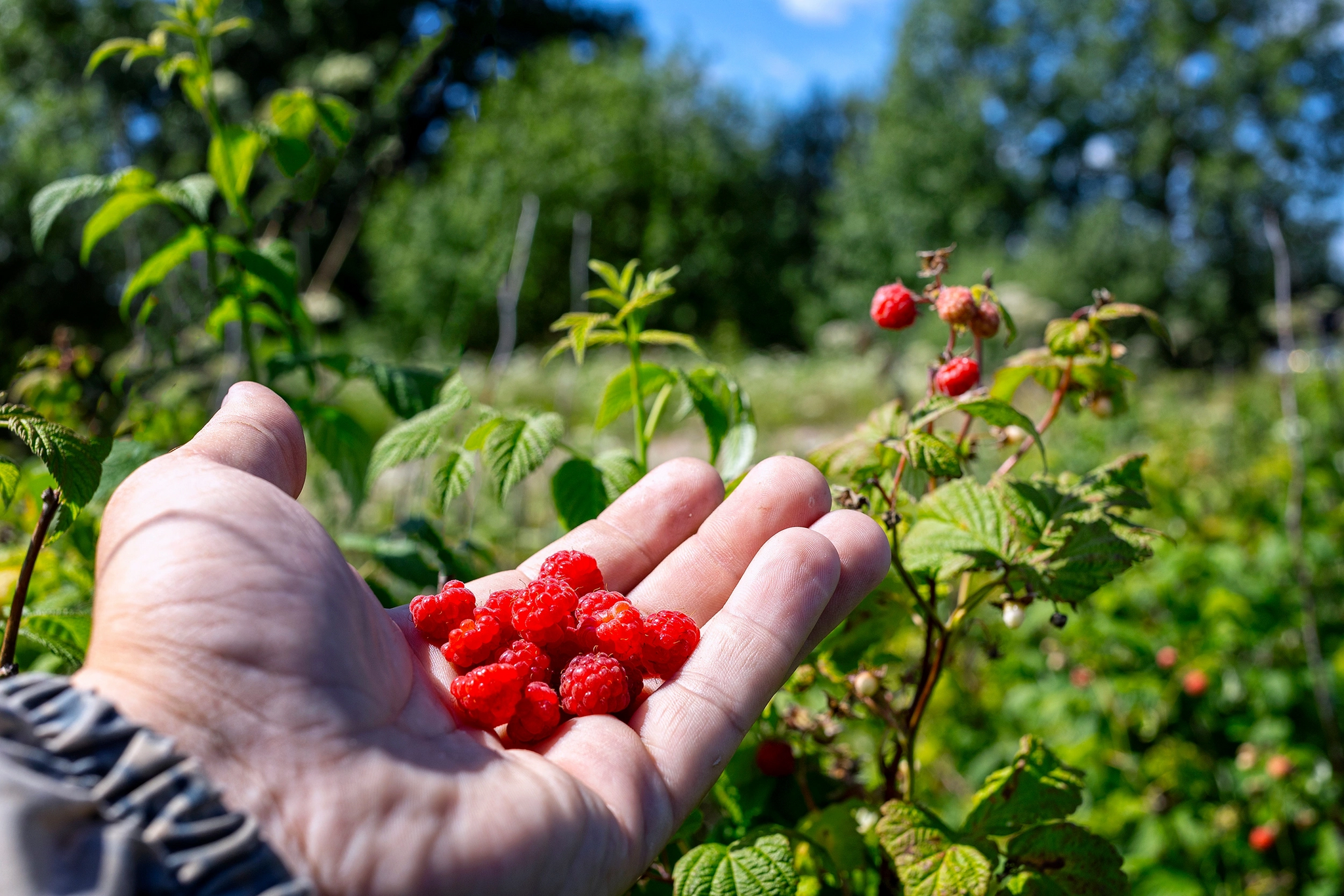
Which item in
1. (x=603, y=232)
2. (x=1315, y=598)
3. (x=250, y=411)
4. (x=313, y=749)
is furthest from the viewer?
(x=603, y=232)

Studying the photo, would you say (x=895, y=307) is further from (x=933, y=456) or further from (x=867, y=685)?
(x=867, y=685)

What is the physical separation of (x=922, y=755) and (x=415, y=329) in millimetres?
12109

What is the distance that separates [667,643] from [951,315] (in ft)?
2.03

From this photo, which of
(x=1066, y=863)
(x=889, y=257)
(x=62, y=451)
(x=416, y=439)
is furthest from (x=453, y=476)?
(x=889, y=257)

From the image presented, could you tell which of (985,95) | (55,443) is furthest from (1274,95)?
(55,443)

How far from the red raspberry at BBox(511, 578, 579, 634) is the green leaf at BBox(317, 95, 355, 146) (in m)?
1.06

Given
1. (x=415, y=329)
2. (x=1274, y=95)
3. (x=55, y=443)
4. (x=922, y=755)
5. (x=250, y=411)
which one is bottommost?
(x=922, y=755)

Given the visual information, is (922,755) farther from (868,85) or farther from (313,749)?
(868,85)

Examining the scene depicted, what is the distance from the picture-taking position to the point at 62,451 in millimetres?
1067

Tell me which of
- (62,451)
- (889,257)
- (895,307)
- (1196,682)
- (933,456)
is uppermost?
(889,257)

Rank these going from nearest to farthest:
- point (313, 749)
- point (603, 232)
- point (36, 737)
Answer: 1. point (36, 737)
2. point (313, 749)
3. point (603, 232)

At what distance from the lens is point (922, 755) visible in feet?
8.60

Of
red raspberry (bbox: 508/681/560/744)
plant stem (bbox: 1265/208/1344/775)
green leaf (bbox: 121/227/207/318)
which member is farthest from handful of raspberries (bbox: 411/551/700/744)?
plant stem (bbox: 1265/208/1344/775)

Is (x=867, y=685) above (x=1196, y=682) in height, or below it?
below
